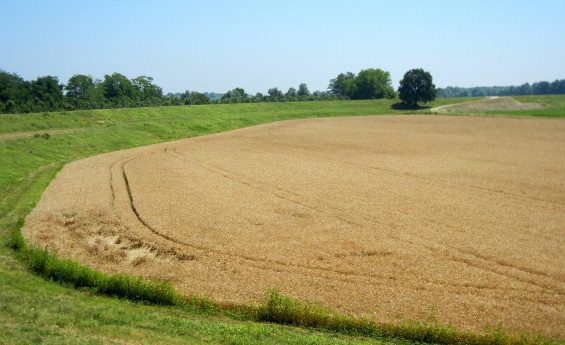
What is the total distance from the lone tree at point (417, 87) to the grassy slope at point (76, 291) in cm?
5354

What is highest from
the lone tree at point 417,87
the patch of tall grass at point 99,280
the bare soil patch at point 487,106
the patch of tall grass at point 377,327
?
the lone tree at point 417,87

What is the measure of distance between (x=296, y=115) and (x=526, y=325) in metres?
73.8

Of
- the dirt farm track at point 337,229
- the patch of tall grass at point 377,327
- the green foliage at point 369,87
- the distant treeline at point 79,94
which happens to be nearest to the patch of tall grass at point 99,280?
the dirt farm track at point 337,229

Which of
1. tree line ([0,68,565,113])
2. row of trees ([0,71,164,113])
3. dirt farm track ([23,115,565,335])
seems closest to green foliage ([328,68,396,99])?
tree line ([0,68,565,113])

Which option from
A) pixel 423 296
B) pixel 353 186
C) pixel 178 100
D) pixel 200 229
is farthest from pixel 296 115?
pixel 423 296

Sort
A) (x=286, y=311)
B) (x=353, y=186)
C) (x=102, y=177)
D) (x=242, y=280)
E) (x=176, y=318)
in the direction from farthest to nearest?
(x=102, y=177) → (x=353, y=186) → (x=242, y=280) → (x=286, y=311) → (x=176, y=318)

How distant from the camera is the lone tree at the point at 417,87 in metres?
97.1

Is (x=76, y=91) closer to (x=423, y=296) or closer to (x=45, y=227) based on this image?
(x=45, y=227)

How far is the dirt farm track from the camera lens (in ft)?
47.6

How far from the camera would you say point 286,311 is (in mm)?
13141

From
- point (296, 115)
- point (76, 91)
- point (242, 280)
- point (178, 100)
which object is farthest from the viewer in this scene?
point (76, 91)

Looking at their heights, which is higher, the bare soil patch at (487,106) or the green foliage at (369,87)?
the green foliage at (369,87)

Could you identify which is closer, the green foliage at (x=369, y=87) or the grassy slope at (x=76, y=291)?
the grassy slope at (x=76, y=291)

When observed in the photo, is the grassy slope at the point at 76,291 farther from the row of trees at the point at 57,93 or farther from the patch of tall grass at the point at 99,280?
the row of trees at the point at 57,93
